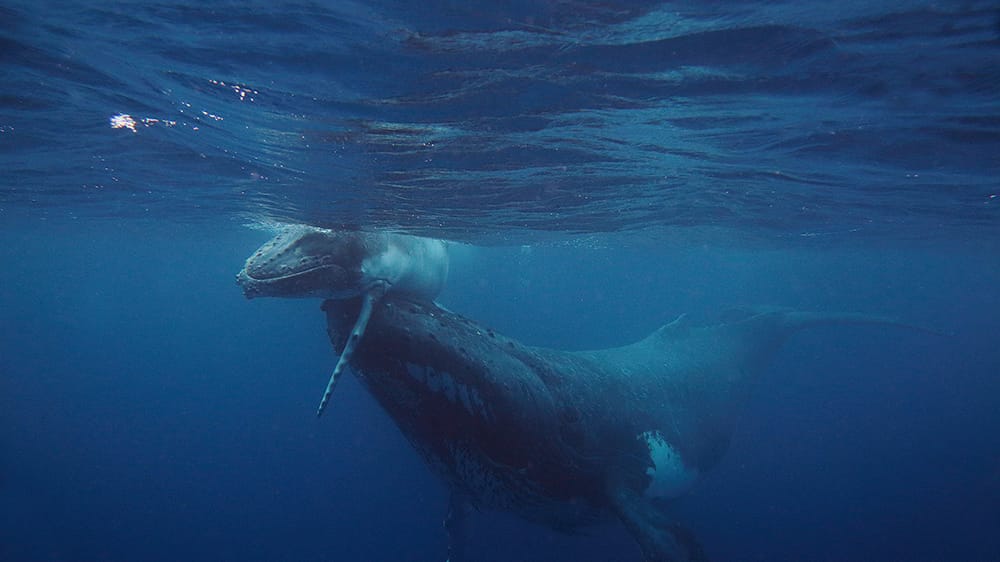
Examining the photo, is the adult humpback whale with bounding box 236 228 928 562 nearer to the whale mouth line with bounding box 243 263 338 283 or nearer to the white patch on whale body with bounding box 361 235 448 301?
the whale mouth line with bounding box 243 263 338 283

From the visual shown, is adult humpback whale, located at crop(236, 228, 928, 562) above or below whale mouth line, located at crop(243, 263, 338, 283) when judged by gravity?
below

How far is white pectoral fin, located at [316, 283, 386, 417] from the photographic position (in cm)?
535

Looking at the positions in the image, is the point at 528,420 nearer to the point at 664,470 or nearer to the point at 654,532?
the point at 654,532

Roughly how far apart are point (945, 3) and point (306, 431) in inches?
1428

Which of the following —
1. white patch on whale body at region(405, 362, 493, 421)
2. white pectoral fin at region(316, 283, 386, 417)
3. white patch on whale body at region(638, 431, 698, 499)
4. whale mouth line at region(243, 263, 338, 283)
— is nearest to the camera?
white pectoral fin at region(316, 283, 386, 417)

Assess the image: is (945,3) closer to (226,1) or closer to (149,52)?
(226,1)

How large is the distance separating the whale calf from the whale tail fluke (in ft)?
14.0

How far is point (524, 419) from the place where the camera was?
667cm

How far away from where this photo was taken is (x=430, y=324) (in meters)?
6.36

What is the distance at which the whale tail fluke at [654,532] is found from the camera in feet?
22.8

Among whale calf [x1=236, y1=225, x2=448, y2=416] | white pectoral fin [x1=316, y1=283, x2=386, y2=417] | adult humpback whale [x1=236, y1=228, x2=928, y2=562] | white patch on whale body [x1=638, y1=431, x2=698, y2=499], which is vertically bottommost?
white patch on whale body [x1=638, y1=431, x2=698, y2=499]

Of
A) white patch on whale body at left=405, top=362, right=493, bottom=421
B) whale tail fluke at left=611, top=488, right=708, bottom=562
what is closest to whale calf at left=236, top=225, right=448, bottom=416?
white patch on whale body at left=405, top=362, right=493, bottom=421

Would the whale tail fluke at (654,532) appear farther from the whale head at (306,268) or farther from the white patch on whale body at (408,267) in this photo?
the whale head at (306,268)

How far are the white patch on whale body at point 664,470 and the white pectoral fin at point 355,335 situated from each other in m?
4.99
